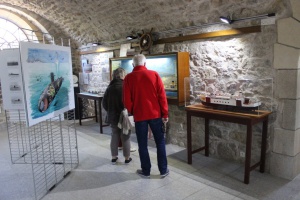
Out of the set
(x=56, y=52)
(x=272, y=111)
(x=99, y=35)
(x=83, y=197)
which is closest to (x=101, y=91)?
(x=99, y=35)

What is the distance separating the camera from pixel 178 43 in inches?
168

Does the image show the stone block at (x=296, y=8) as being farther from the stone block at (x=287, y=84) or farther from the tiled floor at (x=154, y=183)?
the tiled floor at (x=154, y=183)

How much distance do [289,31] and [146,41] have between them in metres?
2.47

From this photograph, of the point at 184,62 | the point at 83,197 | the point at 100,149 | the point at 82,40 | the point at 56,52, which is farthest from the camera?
the point at 82,40

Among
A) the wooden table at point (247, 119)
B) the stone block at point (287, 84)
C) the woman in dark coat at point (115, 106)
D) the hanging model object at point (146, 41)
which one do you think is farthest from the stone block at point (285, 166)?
the hanging model object at point (146, 41)

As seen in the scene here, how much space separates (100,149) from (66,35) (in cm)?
373

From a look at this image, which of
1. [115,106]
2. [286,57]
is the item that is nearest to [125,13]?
[115,106]

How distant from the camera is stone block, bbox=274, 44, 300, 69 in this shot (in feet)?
9.39

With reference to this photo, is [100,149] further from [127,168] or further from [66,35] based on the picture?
[66,35]

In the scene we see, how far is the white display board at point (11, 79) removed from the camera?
3.01m

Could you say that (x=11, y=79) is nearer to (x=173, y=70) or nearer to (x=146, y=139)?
(x=146, y=139)

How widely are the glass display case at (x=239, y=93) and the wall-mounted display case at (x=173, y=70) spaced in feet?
1.08

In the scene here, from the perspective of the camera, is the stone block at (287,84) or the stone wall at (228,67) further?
the stone wall at (228,67)

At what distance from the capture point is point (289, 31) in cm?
288
